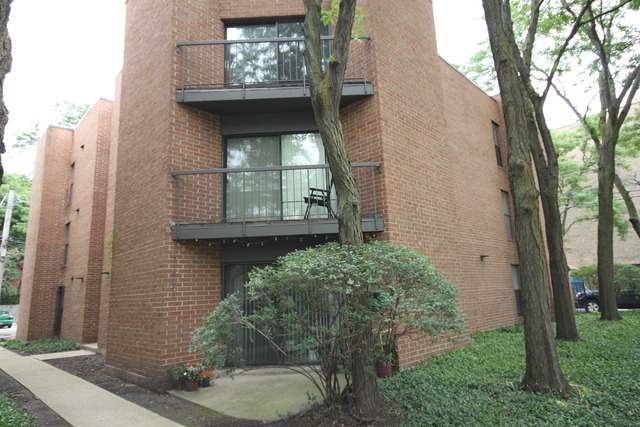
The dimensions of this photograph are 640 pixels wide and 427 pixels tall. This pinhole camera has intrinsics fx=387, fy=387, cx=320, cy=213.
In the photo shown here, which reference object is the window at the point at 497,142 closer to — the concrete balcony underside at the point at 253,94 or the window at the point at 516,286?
the window at the point at 516,286

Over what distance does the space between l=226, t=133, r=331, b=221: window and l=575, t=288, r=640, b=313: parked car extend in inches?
623

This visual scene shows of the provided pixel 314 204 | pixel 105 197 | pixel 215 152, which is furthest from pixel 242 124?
pixel 105 197

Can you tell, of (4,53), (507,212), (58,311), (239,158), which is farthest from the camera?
(58,311)

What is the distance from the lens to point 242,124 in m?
8.29

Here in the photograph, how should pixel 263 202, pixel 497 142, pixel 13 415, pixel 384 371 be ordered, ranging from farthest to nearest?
pixel 497 142
pixel 263 202
pixel 384 371
pixel 13 415

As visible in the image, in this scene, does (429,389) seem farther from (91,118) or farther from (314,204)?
(91,118)

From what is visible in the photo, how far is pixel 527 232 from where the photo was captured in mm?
5535

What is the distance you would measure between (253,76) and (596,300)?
18.6 m

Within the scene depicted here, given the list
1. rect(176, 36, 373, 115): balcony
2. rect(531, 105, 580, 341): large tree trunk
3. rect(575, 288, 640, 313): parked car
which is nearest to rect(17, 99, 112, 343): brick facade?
rect(176, 36, 373, 115): balcony

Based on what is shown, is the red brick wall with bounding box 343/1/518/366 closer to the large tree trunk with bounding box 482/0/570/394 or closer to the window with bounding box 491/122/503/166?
the large tree trunk with bounding box 482/0/570/394

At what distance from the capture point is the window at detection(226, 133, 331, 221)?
787 cm

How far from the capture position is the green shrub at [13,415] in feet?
15.6

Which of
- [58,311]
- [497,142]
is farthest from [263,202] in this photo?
[58,311]

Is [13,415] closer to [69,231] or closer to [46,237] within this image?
[69,231]
